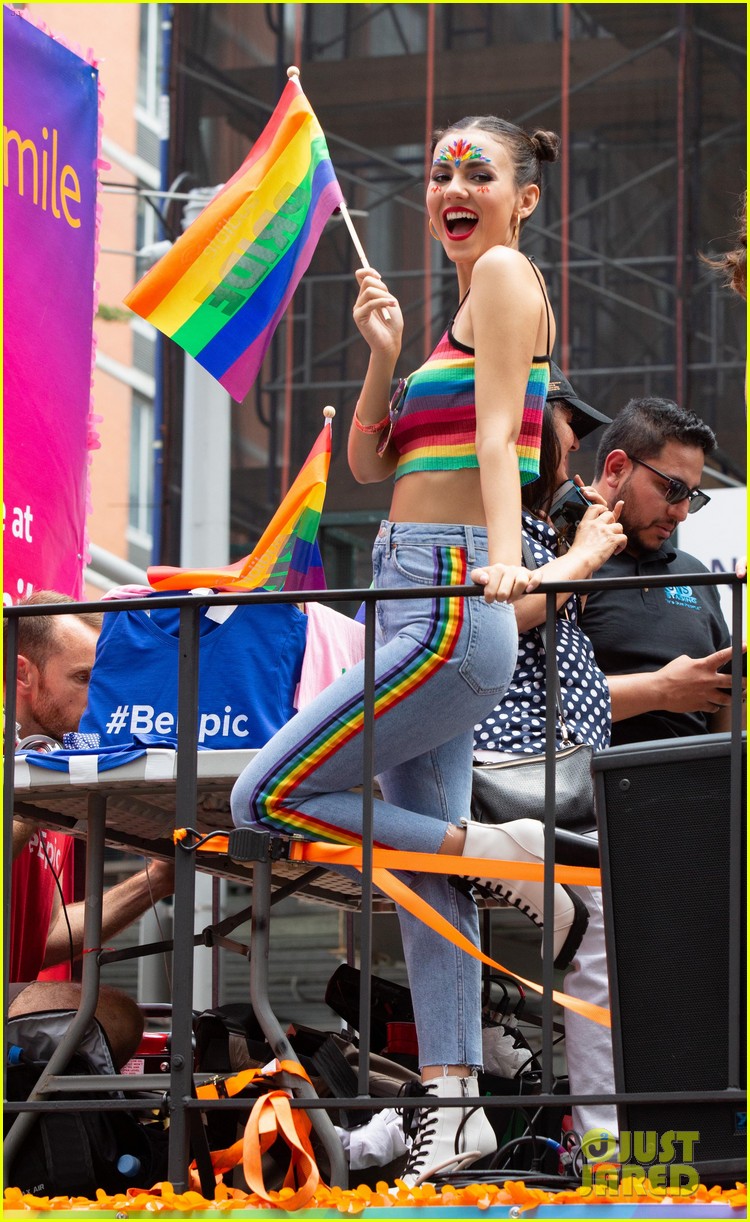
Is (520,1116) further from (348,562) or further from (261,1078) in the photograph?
(348,562)

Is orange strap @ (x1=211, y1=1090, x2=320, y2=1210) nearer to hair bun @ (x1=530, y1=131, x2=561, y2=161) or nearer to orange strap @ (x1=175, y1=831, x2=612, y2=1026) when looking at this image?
orange strap @ (x1=175, y1=831, x2=612, y2=1026)

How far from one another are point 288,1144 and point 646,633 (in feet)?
6.17

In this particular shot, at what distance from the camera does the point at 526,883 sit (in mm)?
4113

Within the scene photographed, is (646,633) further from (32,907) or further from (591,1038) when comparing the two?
(32,907)

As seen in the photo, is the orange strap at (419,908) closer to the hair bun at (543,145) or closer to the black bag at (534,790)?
the black bag at (534,790)

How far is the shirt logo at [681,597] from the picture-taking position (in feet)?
17.2

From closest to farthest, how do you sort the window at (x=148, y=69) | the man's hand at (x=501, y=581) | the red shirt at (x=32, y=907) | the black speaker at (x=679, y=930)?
1. the black speaker at (x=679, y=930)
2. the man's hand at (x=501, y=581)
3. the red shirt at (x=32, y=907)
4. the window at (x=148, y=69)

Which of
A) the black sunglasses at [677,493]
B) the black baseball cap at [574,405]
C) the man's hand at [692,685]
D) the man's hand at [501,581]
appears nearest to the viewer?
the man's hand at [501,581]

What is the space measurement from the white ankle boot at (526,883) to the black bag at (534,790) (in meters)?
0.13

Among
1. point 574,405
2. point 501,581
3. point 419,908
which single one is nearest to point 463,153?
point 574,405

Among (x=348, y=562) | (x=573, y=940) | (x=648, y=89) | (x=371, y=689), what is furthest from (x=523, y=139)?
(x=648, y=89)

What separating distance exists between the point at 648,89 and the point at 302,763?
1170 centimetres

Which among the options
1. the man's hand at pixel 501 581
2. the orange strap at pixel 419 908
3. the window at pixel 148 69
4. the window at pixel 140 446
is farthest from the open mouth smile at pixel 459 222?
the window at pixel 148 69

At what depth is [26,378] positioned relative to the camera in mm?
6125
